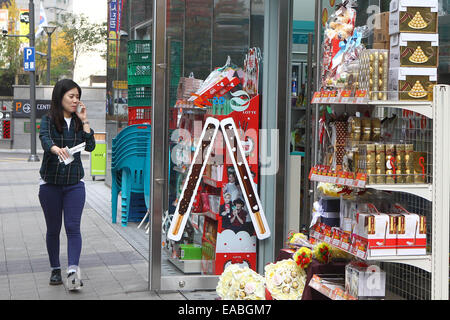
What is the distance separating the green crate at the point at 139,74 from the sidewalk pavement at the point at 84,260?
6.47 feet

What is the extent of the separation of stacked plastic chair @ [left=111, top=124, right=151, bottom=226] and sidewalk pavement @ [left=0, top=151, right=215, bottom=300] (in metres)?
0.52

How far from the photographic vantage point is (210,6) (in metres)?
6.52

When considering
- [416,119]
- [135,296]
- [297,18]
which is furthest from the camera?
[297,18]

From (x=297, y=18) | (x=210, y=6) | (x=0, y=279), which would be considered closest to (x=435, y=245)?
(x=210, y=6)

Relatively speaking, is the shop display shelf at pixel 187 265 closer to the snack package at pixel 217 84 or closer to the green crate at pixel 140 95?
the snack package at pixel 217 84

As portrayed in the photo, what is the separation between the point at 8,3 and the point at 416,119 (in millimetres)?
49216

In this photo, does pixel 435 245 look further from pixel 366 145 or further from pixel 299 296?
pixel 299 296

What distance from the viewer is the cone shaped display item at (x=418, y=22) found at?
393 cm

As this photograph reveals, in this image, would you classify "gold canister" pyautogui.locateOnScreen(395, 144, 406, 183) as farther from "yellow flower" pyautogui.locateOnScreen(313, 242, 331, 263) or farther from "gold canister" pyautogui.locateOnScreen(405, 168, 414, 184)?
"yellow flower" pyautogui.locateOnScreen(313, 242, 331, 263)

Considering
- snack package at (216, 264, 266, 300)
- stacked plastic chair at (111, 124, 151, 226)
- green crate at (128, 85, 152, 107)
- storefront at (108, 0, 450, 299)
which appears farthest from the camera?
stacked plastic chair at (111, 124, 151, 226)

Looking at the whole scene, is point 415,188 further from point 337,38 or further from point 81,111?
point 81,111

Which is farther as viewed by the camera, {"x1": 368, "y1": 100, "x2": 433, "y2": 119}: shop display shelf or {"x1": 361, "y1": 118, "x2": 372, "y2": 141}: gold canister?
{"x1": 361, "y1": 118, "x2": 372, "y2": 141}: gold canister

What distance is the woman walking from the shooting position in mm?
6230

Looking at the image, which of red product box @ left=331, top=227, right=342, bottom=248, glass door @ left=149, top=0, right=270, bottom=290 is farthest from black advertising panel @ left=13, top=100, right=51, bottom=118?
red product box @ left=331, top=227, right=342, bottom=248
